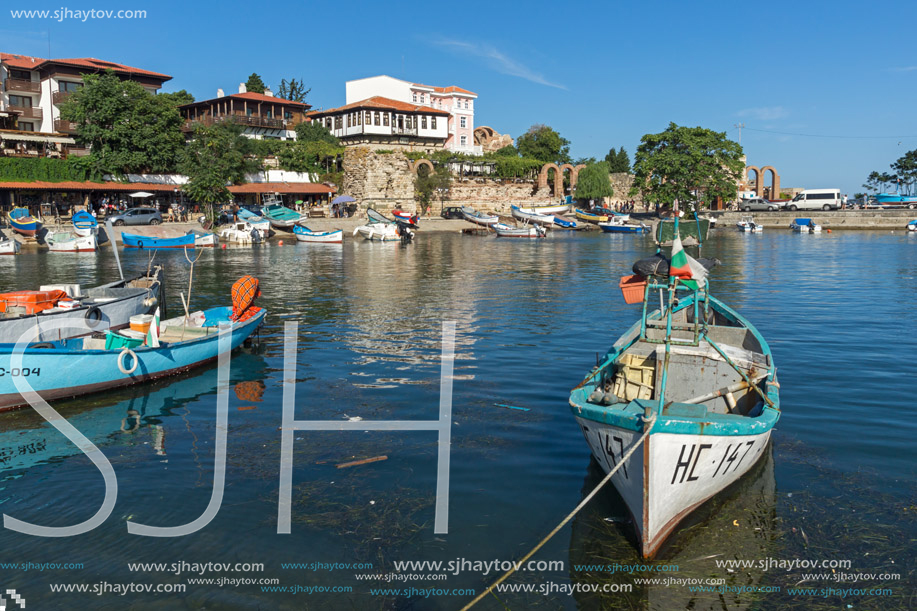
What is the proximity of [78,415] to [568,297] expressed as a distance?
15.9m

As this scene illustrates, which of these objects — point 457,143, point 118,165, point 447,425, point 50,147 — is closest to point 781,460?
point 447,425

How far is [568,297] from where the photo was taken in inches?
915

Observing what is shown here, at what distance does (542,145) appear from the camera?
268ft

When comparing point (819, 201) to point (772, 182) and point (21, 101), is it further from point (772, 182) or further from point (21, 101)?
point (21, 101)

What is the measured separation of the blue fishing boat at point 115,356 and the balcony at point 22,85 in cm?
5337

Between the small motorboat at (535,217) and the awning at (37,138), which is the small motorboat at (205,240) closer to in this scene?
the awning at (37,138)

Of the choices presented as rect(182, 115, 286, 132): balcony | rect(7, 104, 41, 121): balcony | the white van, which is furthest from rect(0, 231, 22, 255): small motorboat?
the white van

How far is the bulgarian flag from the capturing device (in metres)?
8.28

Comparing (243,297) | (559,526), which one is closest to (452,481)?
(559,526)

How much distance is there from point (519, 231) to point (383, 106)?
66.2 feet

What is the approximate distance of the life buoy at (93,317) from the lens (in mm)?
13328

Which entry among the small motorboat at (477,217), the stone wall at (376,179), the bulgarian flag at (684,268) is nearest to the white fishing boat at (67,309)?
the bulgarian flag at (684,268)

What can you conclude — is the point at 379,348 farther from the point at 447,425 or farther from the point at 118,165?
the point at 118,165

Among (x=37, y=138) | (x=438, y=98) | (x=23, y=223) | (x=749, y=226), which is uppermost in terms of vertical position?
(x=438, y=98)
